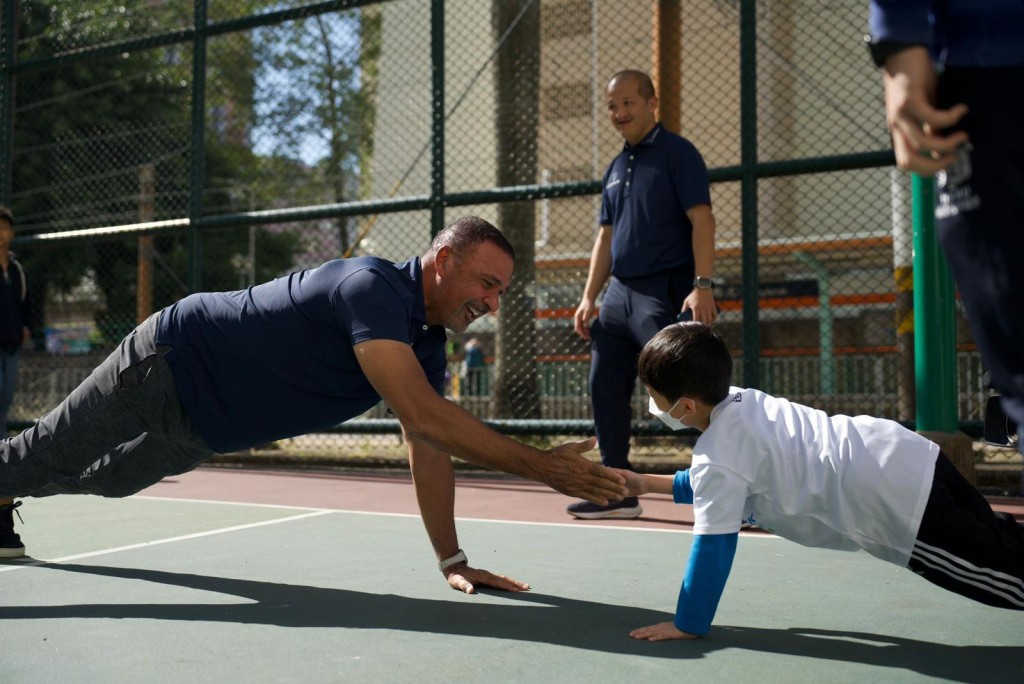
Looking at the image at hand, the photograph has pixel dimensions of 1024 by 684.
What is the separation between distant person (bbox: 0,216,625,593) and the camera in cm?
310

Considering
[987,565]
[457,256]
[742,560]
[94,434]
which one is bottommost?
[742,560]

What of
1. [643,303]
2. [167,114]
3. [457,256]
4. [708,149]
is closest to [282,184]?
[167,114]

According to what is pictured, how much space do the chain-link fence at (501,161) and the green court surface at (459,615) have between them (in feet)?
8.84

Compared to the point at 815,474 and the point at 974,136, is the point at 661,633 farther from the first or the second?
the point at 974,136

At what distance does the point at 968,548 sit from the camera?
8.27 ft

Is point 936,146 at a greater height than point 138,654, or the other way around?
point 936,146

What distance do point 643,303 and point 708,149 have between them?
496 inches

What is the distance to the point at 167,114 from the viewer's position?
22766mm

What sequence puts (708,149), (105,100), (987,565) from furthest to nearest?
1. (105,100)
2. (708,149)
3. (987,565)

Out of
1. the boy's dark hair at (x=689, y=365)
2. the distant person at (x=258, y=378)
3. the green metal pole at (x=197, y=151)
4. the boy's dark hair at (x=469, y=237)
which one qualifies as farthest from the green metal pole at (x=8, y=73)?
the boy's dark hair at (x=689, y=365)

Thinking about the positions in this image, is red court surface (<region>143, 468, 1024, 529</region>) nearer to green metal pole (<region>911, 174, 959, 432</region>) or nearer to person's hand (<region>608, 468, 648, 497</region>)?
green metal pole (<region>911, 174, 959, 432</region>)

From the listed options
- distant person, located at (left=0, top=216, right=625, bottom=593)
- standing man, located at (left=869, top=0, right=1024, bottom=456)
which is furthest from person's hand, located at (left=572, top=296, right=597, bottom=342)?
standing man, located at (left=869, top=0, right=1024, bottom=456)

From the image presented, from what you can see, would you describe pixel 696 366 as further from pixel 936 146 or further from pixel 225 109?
pixel 225 109

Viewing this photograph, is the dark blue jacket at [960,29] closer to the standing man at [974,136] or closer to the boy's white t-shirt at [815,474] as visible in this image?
the standing man at [974,136]
